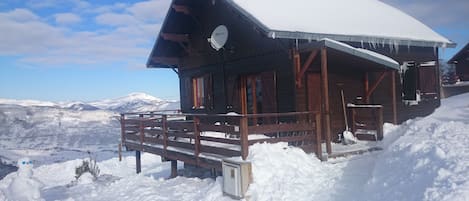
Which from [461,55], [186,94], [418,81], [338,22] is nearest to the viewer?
[338,22]

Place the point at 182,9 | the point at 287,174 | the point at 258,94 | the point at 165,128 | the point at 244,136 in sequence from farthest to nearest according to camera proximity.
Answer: the point at 182,9 < the point at 258,94 < the point at 165,128 < the point at 244,136 < the point at 287,174

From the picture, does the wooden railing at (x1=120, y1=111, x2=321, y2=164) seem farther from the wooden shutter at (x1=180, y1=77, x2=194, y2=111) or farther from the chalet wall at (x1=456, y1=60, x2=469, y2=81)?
the chalet wall at (x1=456, y1=60, x2=469, y2=81)

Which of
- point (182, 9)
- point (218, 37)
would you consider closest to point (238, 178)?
point (218, 37)

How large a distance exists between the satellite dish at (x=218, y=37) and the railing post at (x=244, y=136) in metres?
5.42

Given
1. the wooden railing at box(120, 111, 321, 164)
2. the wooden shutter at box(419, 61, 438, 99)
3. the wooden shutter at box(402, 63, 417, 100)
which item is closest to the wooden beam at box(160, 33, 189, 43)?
the wooden railing at box(120, 111, 321, 164)

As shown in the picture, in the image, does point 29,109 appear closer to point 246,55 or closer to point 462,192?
point 246,55

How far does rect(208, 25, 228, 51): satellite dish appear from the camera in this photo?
1339 cm

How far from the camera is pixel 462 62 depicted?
3138 cm

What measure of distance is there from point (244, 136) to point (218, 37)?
19.0 ft

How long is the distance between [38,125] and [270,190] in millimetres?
57375

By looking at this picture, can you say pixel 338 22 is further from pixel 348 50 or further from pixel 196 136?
pixel 196 136

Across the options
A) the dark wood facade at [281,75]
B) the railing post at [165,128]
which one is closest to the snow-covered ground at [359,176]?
the dark wood facade at [281,75]

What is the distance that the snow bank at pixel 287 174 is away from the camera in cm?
762

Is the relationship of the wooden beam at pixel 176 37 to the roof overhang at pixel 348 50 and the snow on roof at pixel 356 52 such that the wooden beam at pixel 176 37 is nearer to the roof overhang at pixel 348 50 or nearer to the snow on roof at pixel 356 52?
the roof overhang at pixel 348 50
